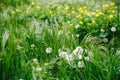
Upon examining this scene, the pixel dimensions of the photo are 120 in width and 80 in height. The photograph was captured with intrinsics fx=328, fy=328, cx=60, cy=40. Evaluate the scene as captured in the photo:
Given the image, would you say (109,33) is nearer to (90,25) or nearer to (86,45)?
(90,25)

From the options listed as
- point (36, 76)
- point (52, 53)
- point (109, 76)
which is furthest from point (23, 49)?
point (109, 76)

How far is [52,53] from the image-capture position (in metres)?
3.54

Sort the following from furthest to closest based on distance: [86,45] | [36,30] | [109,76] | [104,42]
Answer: [104,42] < [36,30] < [86,45] < [109,76]

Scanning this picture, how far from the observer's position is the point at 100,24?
14.5 ft

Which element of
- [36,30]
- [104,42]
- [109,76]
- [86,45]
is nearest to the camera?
[109,76]

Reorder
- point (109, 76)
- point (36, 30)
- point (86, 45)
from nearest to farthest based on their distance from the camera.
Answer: point (109, 76)
point (86, 45)
point (36, 30)

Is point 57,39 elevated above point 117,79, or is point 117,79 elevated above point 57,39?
point 57,39

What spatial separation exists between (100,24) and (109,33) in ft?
0.60

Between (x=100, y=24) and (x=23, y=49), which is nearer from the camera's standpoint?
(x=23, y=49)

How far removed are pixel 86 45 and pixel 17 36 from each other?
93cm

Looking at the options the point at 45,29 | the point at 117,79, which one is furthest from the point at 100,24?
the point at 117,79

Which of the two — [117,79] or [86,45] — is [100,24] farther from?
[117,79]

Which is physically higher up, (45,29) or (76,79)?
(45,29)

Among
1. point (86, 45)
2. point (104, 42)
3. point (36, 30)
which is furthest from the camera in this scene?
point (104, 42)
